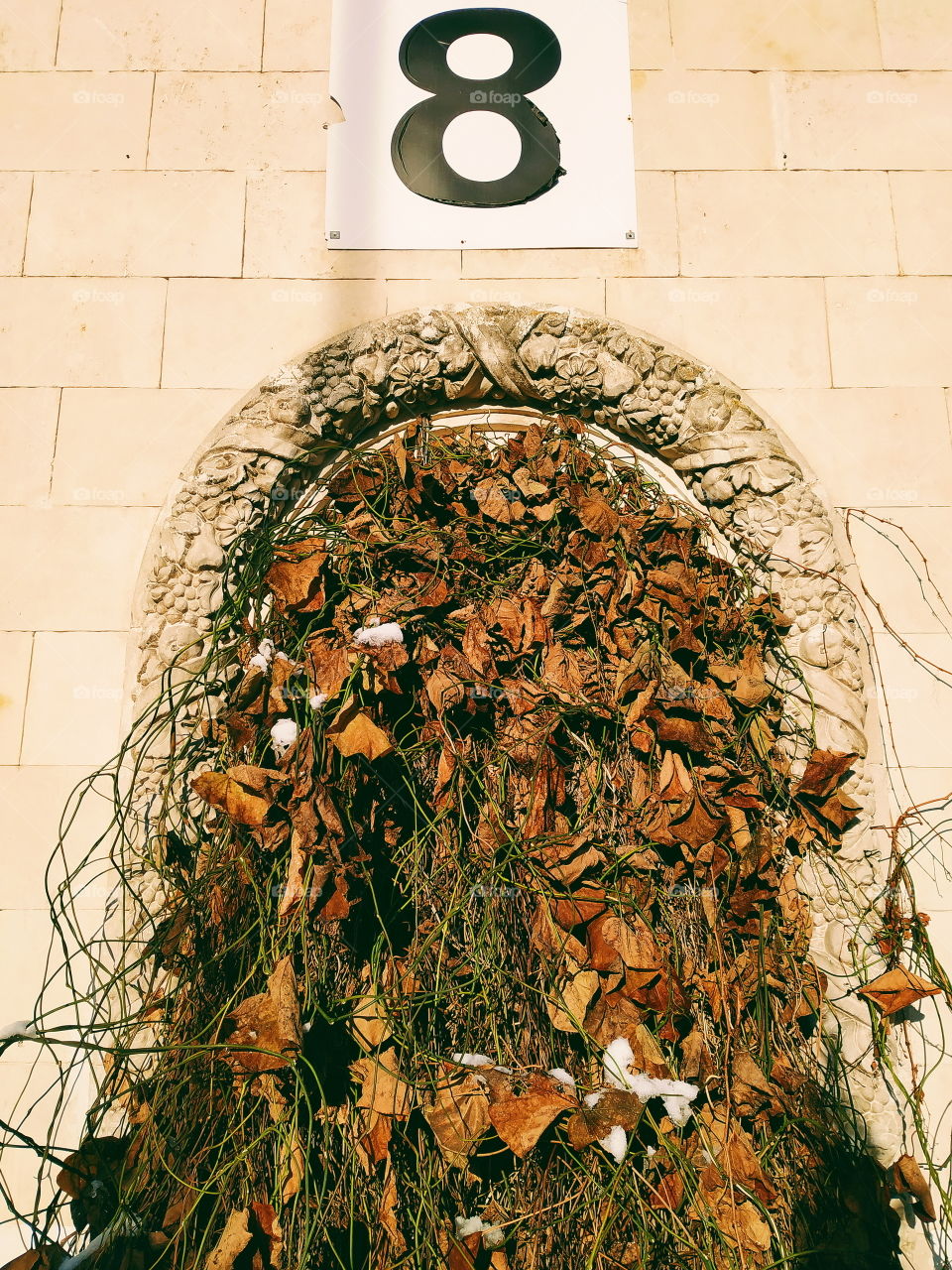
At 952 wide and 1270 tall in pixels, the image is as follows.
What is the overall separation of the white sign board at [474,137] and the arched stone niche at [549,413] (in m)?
0.25

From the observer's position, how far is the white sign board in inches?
77.4

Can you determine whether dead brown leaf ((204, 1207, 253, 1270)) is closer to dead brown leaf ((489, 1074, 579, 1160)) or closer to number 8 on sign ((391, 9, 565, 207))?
dead brown leaf ((489, 1074, 579, 1160))

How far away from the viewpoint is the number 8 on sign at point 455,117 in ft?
6.45

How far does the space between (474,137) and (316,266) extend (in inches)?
17.7

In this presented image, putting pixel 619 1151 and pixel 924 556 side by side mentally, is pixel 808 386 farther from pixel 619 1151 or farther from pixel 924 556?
pixel 619 1151

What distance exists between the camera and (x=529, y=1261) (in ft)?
4.25

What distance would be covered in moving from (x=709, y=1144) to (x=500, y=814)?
570mm

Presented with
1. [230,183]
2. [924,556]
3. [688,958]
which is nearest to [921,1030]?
[688,958]

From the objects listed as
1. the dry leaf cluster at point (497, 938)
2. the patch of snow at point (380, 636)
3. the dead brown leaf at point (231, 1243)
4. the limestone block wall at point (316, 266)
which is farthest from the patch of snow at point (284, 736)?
the dead brown leaf at point (231, 1243)

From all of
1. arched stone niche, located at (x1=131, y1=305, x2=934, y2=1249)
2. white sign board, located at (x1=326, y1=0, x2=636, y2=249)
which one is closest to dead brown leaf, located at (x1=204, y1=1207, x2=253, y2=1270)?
arched stone niche, located at (x1=131, y1=305, x2=934, y2=1249)

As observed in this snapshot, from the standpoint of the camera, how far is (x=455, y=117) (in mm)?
1963

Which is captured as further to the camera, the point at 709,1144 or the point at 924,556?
the point at 924,556

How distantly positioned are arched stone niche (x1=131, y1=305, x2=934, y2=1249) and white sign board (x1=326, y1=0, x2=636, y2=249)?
25 centimetres

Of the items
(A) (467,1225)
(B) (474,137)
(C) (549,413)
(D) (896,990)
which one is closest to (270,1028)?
(A) (467,1225)
